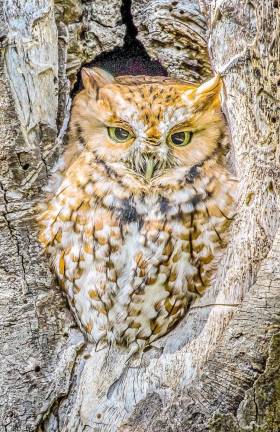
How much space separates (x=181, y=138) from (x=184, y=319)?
58cm

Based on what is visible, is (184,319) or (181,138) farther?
(184,319)

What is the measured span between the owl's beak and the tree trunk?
9.7 inches

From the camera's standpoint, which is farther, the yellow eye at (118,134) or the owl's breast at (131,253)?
the owl's breast at (131,253)

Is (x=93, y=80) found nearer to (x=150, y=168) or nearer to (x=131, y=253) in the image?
(x=150, y=168)

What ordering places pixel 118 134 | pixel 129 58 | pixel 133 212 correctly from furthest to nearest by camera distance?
pixel 129 58 < pixel 133 212 < pixel 118 134

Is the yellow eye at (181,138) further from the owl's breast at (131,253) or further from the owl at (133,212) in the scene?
the owl's breast at (131,253)

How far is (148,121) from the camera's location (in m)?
2.29

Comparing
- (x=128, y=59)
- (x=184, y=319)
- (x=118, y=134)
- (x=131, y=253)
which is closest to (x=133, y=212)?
(x=131, y=253)

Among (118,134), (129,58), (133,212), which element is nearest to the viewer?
(118,134)

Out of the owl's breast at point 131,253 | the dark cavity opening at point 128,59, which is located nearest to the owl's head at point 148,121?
the owl's breast at point 131,253

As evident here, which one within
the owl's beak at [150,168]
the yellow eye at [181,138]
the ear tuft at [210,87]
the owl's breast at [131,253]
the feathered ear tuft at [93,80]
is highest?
the ear tuft at [210,87]

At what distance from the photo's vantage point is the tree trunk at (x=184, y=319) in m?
2.15

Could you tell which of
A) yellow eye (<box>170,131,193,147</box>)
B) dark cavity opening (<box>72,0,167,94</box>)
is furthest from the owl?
dark cavity opening (<box>72,0,167,94</box>)

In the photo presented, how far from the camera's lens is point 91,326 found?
2.62m
